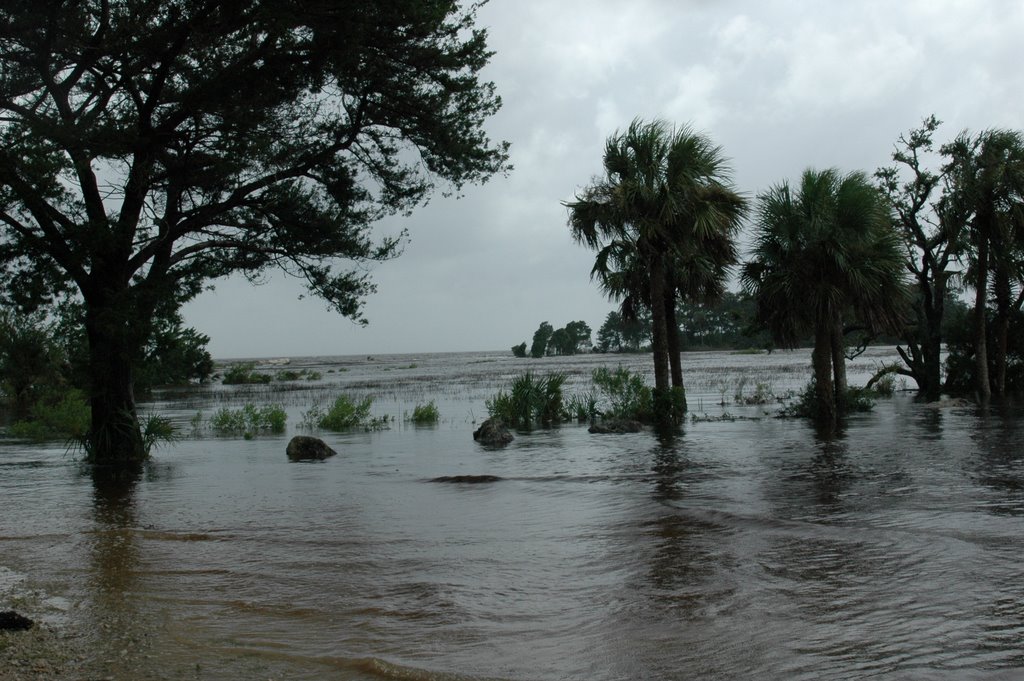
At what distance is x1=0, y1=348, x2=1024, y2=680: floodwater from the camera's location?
527cm

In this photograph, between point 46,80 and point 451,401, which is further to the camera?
point 451,401

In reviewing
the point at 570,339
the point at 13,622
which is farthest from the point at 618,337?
the point at 13,622

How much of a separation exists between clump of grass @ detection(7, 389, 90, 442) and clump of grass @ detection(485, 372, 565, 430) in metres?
11.3

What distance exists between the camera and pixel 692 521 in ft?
31.4

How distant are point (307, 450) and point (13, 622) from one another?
12.1 meters

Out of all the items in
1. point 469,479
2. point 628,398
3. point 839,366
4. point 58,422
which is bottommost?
point 469,479

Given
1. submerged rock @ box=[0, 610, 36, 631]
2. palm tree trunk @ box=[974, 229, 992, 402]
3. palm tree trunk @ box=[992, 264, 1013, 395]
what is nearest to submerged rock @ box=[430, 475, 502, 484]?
A: submerged rock @ box=[0, 610, 36, 631]

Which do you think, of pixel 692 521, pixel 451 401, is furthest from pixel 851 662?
pixel 451 401

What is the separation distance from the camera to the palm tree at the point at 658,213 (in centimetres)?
2098

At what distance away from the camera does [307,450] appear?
17594mm

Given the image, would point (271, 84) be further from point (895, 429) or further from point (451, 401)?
point (451, 401)

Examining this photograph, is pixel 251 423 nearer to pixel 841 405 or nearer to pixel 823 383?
pixel 823 383

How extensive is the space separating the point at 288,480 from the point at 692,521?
24.9 feet

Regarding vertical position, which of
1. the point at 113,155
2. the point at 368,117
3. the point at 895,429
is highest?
the point at 368,117
